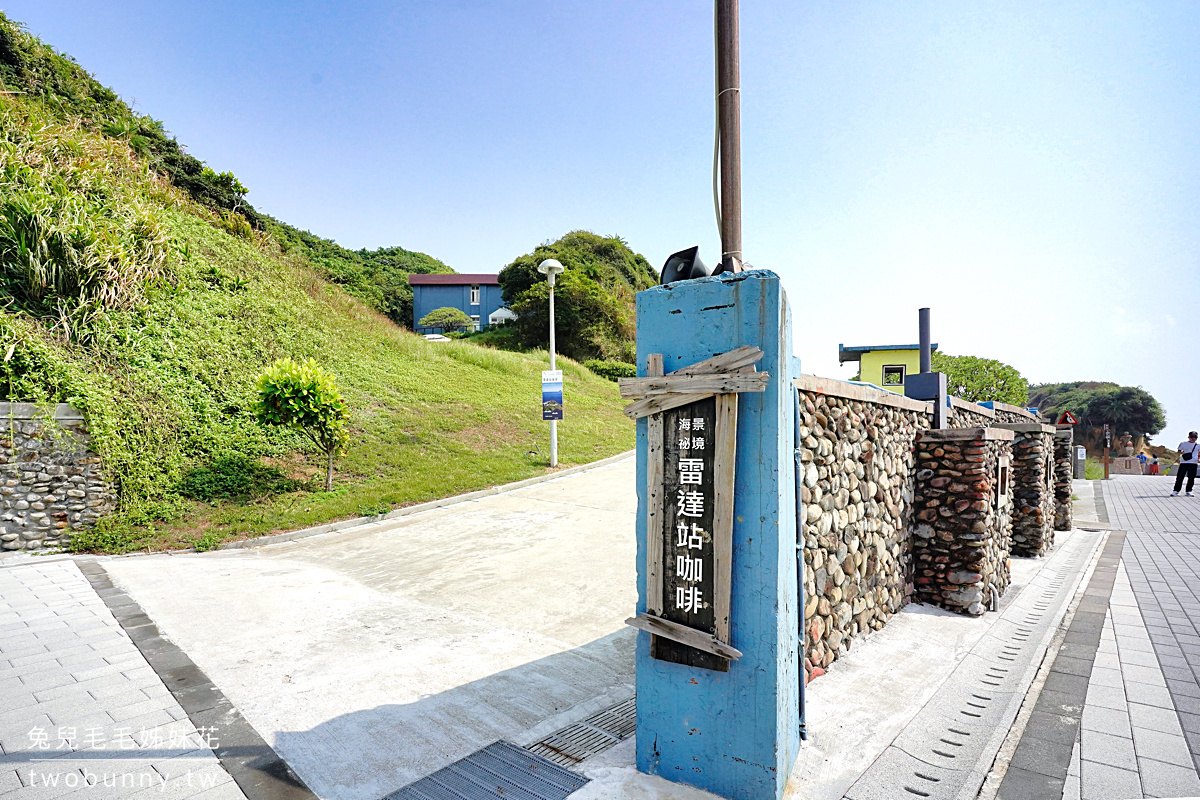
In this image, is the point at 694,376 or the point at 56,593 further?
the point at 56,593

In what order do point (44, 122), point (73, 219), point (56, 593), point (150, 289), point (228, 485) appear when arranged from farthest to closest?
A: point (44, 122), point (150, 289), point (73, 219), point (228, 485), point (56, 593)

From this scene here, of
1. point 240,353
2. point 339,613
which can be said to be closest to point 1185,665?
point 339,613

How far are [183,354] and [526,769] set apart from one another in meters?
11.7

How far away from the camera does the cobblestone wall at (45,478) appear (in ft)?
24.1

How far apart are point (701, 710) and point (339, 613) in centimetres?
388

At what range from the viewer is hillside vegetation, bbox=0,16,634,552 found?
338 inches

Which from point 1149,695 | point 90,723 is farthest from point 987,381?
point 90,723

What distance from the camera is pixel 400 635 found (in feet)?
15.4

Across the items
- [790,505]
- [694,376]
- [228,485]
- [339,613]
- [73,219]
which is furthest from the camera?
[73,219]

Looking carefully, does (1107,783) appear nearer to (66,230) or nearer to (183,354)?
(183,354)

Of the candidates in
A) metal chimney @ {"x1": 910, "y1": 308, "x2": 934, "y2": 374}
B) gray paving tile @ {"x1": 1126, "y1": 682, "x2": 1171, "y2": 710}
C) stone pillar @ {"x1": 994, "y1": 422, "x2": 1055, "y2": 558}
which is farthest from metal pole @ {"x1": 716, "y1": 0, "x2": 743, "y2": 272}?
stone pillar @ {"x1": 994, "y1": 422, "x2": 1055, "y2": 558}

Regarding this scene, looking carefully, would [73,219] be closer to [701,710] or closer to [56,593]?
[56,593]

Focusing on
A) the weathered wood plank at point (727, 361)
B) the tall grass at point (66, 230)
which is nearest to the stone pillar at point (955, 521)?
the weathered wood plank at point (727, 361)

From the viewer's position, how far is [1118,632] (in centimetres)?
527
